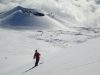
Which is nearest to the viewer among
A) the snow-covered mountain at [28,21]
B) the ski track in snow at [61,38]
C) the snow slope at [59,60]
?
the snow slope at [59,60]

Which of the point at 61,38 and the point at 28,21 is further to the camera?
the point at 28,21

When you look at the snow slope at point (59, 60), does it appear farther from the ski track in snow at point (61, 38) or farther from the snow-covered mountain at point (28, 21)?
the snow-covered mountain at point (28, 21)

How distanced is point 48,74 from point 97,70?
11.6 feet

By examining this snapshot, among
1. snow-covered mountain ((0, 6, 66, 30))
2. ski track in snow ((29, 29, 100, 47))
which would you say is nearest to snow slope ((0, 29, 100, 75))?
ski track in snow ((29, 29, 100, 47))

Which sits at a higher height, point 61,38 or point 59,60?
point 59,60

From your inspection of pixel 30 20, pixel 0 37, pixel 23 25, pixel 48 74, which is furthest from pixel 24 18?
pixel 48 74

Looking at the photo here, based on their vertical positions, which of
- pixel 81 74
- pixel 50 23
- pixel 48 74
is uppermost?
pixel 81 74

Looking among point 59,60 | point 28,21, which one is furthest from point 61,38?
point 59,60

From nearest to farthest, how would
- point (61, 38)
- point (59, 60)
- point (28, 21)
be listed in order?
point (59, 60), point (61, 38), point (28, 21)

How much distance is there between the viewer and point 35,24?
119 metres

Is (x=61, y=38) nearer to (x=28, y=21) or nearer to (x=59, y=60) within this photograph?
(x=28, y=21)

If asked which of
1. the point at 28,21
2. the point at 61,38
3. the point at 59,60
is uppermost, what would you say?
the point at 59,60

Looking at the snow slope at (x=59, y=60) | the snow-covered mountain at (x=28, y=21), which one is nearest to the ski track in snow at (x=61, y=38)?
the snow slope at (x=59, y=60)

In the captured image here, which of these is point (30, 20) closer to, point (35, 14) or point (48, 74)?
point (35, 14)
